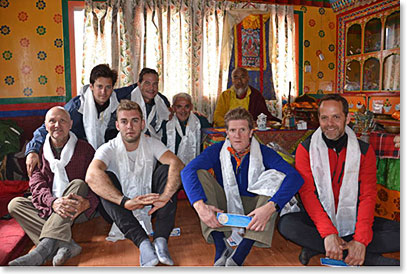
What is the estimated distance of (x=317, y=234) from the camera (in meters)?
1.86

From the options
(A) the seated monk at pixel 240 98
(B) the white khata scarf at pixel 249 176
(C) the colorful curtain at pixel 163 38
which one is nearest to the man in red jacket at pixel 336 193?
(B) the white khata scarf at pixel 249 176

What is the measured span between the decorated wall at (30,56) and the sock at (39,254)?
220 centimetres

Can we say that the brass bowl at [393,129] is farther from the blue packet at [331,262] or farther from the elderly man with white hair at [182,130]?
the elderly man with white hair at [182,130]

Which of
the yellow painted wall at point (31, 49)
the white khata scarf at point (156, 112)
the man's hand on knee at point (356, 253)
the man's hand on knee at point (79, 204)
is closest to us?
the man's hand on knee at point (356, 253)

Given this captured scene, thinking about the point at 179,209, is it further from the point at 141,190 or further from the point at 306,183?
the point at 306,183

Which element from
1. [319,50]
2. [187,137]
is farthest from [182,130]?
[319,50]

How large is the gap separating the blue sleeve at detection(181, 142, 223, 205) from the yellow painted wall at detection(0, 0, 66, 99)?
2.51 meters

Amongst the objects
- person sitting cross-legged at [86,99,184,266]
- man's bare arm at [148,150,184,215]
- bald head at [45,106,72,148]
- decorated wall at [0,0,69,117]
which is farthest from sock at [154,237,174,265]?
decorated wall at [0,0,69,117]

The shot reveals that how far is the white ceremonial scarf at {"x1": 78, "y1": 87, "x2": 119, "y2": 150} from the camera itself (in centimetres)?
267

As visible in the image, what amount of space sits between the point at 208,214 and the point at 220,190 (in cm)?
24

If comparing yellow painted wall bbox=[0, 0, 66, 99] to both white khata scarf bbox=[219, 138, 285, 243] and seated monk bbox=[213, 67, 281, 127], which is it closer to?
seated monk bbox=[213, 67, 281, 127]

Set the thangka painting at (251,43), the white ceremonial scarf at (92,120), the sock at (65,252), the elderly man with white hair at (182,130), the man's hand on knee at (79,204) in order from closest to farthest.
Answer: the sock at (65,252)
the man's hand on knee at (79,204)
the white ceremonial scarf at (92,120)
the elderly man with white hair at (182,130)
the thangka painting at (251,43)

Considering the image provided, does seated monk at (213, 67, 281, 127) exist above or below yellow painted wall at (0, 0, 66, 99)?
below

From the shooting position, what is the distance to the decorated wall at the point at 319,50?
4711 mm
